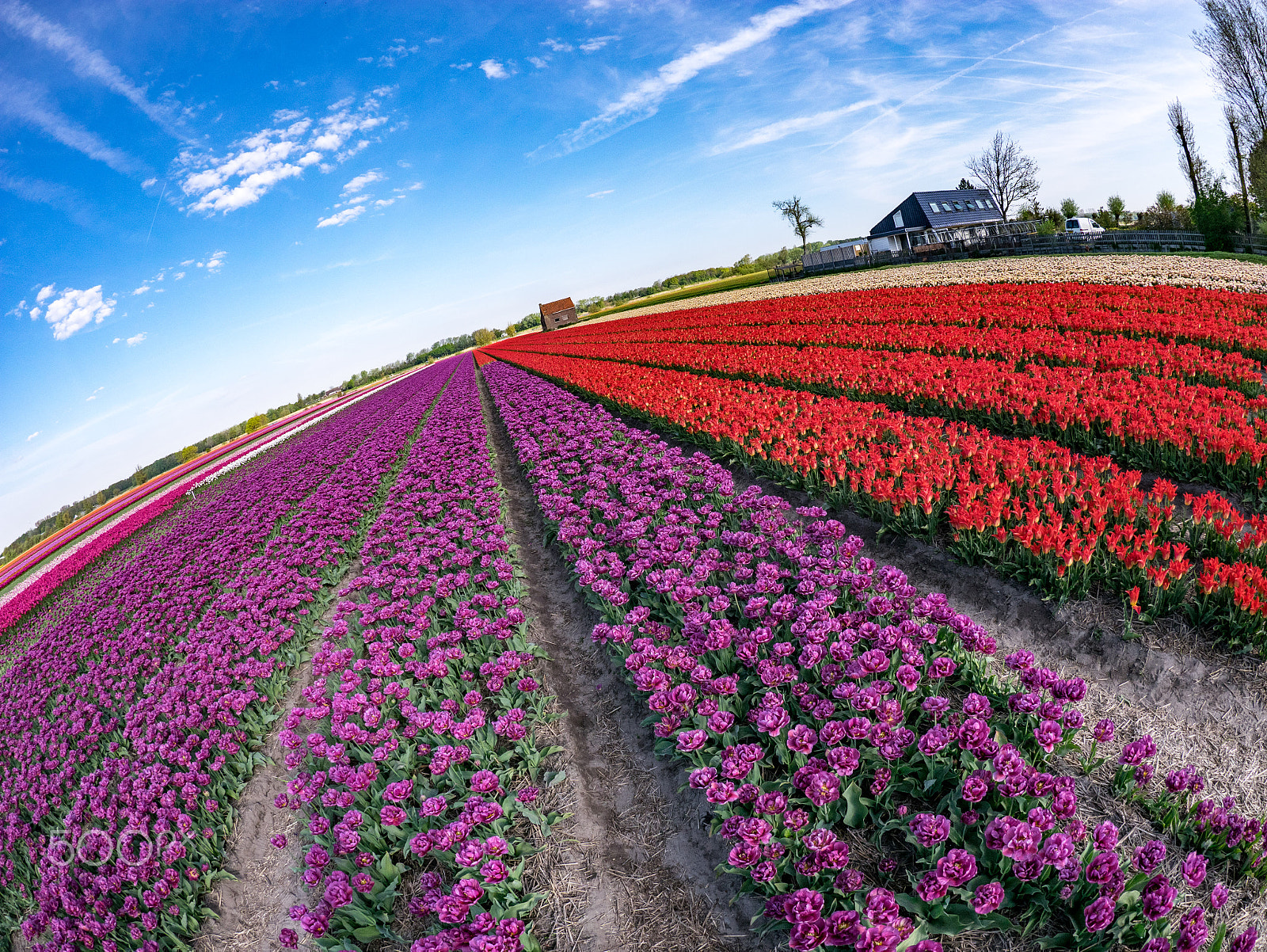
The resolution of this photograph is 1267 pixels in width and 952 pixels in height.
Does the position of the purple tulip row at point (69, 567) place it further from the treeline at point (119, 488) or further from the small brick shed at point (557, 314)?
the small brick shed at point (557, 314)

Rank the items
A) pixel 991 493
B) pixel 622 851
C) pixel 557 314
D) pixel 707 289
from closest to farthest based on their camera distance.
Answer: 1. pixel 622 851
2. pixel 991 493
3. pixel 707 289
4. pixel 557 314

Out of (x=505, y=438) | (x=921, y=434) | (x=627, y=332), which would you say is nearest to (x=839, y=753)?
(x=921, y=434)

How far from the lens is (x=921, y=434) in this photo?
8.45 meters

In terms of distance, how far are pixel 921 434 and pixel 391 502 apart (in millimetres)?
9356

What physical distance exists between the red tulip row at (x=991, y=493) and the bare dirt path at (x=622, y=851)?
159 inches

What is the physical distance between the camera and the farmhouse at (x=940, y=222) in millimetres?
57188

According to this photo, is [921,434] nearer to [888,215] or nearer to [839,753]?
[839,753]

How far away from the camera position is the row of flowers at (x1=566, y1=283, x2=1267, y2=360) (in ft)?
38.8

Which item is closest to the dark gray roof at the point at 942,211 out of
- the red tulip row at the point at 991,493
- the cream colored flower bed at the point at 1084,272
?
the cream colored flower bed at the point at 1084,272

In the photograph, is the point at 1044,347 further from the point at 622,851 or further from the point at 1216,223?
the point at 1216,223

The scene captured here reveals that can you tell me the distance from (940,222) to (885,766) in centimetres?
6693

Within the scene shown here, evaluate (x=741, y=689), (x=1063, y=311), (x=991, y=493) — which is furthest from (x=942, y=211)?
(x=741, y=689)

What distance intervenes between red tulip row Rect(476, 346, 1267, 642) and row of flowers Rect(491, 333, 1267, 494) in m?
0.57

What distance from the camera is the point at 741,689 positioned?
475 centimetres
